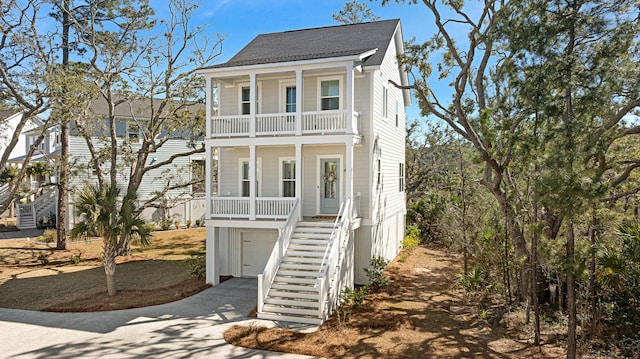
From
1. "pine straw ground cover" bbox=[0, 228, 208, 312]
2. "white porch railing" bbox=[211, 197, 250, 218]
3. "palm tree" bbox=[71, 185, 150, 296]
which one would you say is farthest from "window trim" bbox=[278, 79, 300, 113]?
"pine straw ground cover" bbox=[0, 228, 208, 312]

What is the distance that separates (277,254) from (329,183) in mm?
4489

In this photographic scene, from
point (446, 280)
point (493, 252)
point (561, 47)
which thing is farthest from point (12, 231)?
point (561, 47)

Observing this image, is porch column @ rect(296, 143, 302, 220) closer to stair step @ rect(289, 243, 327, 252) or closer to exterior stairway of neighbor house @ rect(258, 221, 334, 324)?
exterior stairway of neighbor house @ rect(258, 221, 334, 324)

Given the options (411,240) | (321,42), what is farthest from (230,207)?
(411,240)

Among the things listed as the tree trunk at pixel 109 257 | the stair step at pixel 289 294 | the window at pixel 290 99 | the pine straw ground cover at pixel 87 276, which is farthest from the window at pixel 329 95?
Answer: the tree trunk at pixel 109 257

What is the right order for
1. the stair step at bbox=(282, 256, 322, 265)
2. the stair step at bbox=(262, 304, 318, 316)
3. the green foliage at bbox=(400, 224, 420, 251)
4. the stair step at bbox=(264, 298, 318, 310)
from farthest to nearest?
the green foliage at bbox=(400, 224, 420, 251) < the stair step at bbox=(282, 256, 322, 265) < the stair step at bbox=(264, 298, 318, 310) < the stair step at bbox=(262, 304, 318, 316)

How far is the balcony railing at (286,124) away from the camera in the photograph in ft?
47.9

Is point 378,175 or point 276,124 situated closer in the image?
point 276,124

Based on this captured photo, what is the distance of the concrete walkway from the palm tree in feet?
7.47

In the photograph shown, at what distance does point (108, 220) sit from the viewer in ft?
43.5

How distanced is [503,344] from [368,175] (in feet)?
24.7

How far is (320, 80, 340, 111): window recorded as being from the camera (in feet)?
53.9

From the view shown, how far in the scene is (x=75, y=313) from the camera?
40.7 feet

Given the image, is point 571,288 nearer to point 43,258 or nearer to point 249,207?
point 249,207
